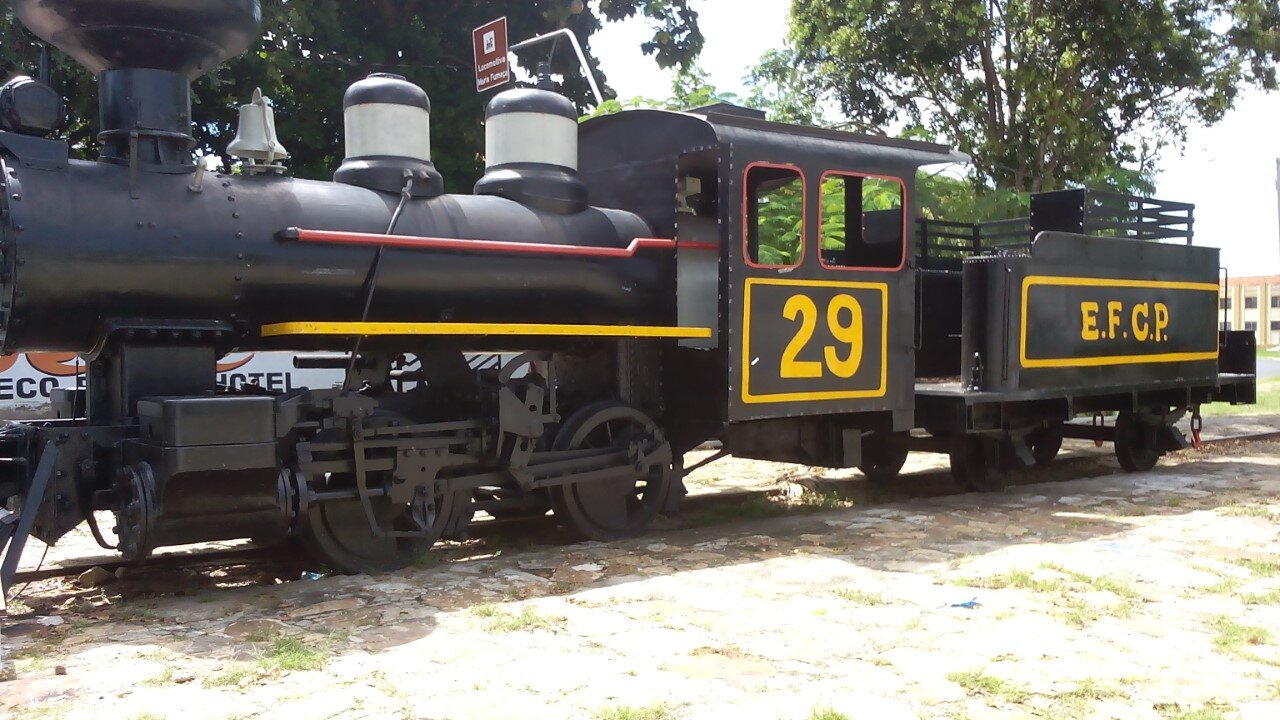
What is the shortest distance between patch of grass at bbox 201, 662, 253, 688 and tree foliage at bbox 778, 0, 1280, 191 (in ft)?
41.9

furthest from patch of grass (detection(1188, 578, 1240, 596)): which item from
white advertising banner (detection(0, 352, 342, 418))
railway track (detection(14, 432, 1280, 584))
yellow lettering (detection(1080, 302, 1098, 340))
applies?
white advertising banner (detection(0, 352, 342, 418))

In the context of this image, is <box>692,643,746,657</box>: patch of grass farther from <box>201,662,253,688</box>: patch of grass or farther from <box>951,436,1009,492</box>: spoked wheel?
<box>951,436,1009,492</box>: spoked wheel

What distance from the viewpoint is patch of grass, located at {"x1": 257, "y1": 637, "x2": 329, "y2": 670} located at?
12.7 ft

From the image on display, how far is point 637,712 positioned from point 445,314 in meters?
2.90

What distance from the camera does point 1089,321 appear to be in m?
8.64

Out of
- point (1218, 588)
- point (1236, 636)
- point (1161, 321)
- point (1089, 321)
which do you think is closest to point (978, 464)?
point (1089, 321)

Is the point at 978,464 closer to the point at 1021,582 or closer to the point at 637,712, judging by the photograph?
the point at 1021,582

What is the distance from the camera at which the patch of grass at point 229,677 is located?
370 cm

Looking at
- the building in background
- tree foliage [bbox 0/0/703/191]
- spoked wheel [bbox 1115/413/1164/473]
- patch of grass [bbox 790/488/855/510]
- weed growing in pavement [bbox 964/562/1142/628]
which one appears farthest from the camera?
the building in background

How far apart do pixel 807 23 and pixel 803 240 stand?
1059 cm

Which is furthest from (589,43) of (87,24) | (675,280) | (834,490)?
(87,24)

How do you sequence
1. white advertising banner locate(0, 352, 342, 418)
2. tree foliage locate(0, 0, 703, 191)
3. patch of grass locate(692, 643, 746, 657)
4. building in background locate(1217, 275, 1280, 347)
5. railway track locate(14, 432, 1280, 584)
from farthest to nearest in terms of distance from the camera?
1. building in background locate(1217, 275, 1280, 347)
2. tree foliage locate(0, 0, 703, 191)
3. white advertising banner locate(0, 352, 342, 418)
4. railway track locate(14, 432, 1280, 584)
5. patch of grass locate(692, 643, 746, 657)

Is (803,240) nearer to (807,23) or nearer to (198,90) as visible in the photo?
(198,90)

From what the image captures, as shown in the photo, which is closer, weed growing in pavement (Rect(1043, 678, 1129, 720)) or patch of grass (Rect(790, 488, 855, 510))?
weed growing in pavement (Rect(1043, 678, 1129, 720))
